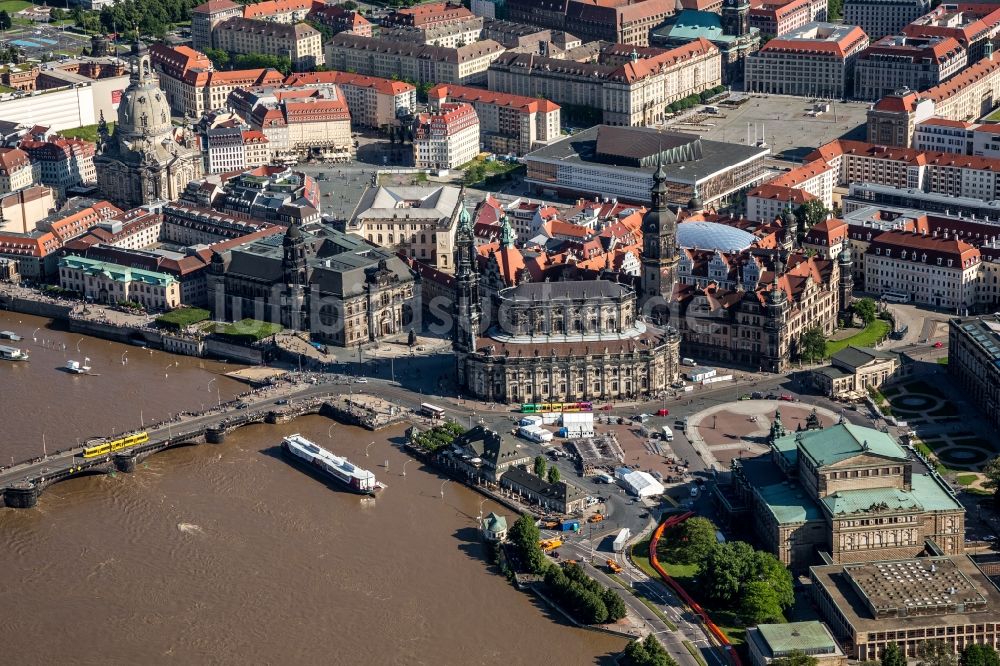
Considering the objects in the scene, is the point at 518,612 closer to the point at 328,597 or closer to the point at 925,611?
the point at 328,597

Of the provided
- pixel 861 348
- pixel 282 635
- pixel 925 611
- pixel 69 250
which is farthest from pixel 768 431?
pixel 69 250

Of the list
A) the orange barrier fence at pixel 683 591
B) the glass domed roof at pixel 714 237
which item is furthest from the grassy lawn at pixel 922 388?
the orange barrier fence at pixel 683 591

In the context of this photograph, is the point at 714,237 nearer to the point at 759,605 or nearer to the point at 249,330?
the point at 249,330

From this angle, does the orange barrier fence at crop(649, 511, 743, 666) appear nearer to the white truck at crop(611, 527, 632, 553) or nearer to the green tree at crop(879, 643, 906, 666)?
the white truck at crop(611, 527, 632, 553)

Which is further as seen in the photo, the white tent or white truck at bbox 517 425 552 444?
white truck at bbox 517 425 552 444

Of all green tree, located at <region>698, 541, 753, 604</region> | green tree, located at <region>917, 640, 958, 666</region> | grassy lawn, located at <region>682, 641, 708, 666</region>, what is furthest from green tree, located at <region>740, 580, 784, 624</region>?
green tree, located at <region>917, 640, 958, 666</region>

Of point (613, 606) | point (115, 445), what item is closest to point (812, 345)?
point (613, 606)
